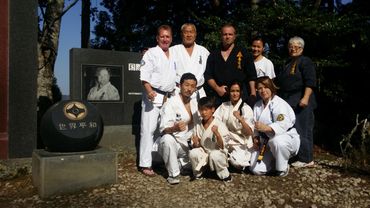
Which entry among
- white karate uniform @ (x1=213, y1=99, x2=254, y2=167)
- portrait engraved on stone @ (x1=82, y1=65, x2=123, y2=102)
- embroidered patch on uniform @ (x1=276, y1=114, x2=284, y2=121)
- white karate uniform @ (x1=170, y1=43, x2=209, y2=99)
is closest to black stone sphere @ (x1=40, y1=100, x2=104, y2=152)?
white karate uniform @ (x1=170, y1=43, x2=209, y2=99)

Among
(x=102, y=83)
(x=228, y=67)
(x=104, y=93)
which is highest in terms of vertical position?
(x=228, y=67)

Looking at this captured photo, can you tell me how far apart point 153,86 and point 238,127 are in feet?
3.93

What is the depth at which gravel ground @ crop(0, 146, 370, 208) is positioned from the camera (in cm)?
358

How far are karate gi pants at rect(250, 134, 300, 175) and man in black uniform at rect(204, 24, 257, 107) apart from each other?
797mm

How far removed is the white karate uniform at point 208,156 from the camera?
4.06 metres

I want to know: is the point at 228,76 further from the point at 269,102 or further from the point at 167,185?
the point at 167,185

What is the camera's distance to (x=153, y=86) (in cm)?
457

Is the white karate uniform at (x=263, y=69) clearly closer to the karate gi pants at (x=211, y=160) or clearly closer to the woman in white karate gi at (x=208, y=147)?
the woman in white karate gi at (x=208, y=147)

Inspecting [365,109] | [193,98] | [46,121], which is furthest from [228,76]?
[365,109]

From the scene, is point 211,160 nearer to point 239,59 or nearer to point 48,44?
point 239,59

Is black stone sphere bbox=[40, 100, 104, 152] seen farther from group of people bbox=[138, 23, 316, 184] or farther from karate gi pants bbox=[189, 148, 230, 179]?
karate gi pants bbox=[189, 148, 230, 179]

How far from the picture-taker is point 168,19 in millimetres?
12852

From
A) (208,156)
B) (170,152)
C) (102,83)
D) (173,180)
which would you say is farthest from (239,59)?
(102,83)

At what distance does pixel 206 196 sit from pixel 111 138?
3.03m
